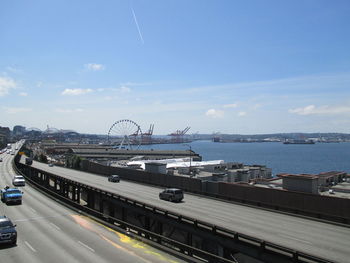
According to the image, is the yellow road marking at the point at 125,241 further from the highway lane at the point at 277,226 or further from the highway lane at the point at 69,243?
the highway lane at the point at 277,226

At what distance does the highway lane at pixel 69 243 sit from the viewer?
17203 mm

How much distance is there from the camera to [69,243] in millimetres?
19844

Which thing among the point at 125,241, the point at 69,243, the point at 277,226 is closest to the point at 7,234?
the point at 69,243

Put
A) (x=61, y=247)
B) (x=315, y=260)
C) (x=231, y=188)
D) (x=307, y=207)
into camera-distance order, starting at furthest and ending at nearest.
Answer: (x=231, y=188) < (x=307, y=207) < (x=61, y=247) < (x=315, y=260)

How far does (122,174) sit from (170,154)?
347ft

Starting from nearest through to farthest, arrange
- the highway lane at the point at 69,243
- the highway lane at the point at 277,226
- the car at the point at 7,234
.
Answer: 1. the highway lane at the point at 69,243
2. the highway lane at the point at 277,226
3. the car at the point at 7,234

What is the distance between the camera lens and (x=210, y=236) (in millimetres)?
19672

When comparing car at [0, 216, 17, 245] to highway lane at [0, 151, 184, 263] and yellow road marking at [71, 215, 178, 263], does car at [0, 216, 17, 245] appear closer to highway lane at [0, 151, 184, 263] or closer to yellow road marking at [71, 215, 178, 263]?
highway lane at [0, 151, 184, 263]

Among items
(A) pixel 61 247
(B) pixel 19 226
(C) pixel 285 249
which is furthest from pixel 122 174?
(C) pixel 285 249

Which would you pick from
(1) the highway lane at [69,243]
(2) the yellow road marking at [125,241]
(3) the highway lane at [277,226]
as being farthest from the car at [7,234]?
(3) the highway lane at [277,226]

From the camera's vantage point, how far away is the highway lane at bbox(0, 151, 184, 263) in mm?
17203

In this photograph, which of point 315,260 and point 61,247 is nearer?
point 315,260

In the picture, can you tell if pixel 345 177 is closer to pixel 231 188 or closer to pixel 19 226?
pixel 231 188

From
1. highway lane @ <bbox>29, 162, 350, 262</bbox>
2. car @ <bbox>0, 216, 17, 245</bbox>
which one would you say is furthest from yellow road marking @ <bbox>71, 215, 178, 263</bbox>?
highway lane @ <bbox>29, 162, 350, 262</bbox>
